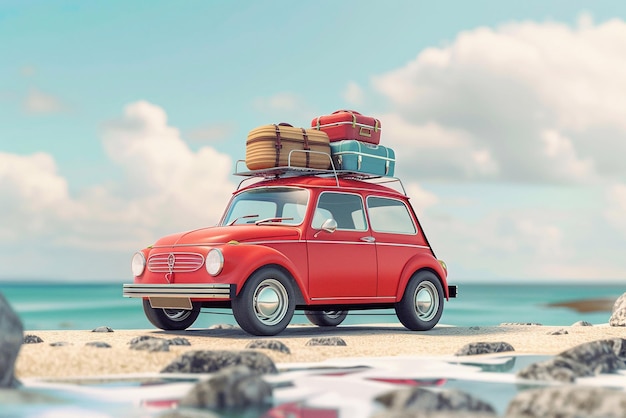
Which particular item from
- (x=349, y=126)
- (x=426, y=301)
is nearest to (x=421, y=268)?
(x=426, y=301)

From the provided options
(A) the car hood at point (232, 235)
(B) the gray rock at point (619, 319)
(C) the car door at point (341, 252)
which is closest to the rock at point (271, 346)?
(A) the car hood at point (232, 235)

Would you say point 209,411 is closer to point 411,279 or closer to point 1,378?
point 1,378

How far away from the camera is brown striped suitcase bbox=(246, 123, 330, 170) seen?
11.3 metres

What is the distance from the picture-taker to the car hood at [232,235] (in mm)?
10430

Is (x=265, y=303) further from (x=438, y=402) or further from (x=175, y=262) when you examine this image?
(x=438, y=402)

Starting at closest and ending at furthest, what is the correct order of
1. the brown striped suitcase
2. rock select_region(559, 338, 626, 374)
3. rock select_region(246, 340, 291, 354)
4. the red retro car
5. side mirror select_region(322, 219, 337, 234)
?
rock select_region(559, 338, 626, 374) < rock select_region(246, 340, 291, 354) < the red retro car < side mirror select_region(322, 219, 337, 234) < the brown striped suitcase

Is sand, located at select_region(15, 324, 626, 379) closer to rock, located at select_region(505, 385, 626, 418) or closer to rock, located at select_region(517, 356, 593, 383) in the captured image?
rock, located at select_region(517, 356, 593, 383)

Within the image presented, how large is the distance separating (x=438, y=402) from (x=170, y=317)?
275 inches

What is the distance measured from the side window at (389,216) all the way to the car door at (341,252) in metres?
0.21

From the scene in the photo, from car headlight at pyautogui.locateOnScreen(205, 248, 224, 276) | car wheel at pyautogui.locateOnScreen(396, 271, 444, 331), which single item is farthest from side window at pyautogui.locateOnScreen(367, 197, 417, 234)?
car headlight at pyautogui.locateOnScreen(205, 248, 224, 276)

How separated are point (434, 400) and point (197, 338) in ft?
17.4

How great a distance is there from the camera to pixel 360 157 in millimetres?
11938

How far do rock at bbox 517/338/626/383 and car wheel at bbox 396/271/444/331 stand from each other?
13.6ft

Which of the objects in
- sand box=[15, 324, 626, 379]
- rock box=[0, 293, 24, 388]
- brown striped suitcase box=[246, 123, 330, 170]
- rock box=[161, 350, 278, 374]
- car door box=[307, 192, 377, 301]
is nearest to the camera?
rock box=[0, 293, 24, 388]
